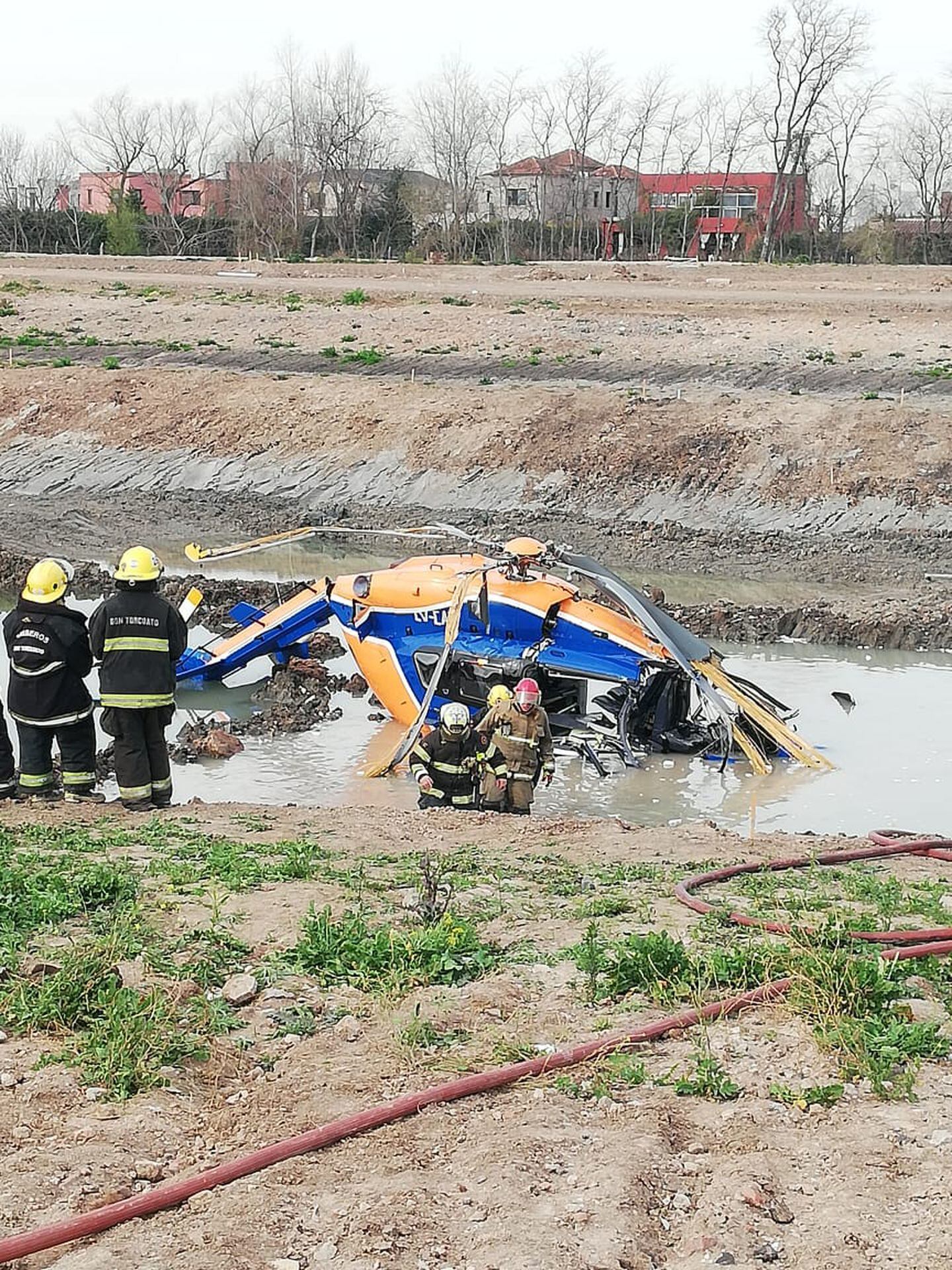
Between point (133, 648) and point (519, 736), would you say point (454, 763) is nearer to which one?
point (519, 736)

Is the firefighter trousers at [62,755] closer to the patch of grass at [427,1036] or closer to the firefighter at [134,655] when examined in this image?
the firefighter at [134,655]

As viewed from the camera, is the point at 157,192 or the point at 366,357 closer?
the point at 366,357

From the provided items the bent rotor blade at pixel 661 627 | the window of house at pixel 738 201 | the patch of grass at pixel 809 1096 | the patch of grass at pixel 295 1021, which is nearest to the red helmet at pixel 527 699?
the bent rotor blade at pixel 661 627

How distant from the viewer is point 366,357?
3231cm

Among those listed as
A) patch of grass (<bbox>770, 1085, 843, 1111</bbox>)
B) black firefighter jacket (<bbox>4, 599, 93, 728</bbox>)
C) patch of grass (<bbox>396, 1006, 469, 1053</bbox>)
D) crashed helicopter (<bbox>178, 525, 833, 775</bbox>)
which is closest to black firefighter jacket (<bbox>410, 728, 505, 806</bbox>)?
crashed helicopter (<bbox>178, 525, 833, 775</bbox>)

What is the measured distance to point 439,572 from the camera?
13477mm

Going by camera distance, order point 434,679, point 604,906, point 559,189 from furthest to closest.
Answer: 1. point 559,189
2. point 434,679
3. point 604,906

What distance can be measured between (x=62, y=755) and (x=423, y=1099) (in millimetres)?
6041

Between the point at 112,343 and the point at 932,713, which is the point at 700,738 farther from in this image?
the point at 112,343

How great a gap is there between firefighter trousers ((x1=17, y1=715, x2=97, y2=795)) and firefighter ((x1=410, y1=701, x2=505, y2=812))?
7.80ft

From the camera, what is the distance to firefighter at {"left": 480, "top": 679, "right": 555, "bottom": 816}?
1084cm

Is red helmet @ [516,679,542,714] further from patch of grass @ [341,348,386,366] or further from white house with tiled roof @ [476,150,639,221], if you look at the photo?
white house with tiled roof @ [476,150,639,221]

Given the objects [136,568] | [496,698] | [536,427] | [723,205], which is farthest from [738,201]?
[136,568]

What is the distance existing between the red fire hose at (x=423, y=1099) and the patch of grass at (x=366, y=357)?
85.3 feet
